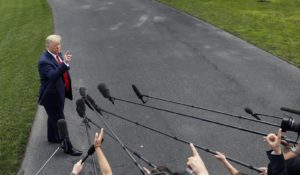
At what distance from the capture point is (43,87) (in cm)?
809

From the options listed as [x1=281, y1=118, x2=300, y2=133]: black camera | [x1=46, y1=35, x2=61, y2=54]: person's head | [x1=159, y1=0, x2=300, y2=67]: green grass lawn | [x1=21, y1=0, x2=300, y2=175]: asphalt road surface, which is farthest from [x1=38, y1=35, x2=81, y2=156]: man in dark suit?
[x1=159, y1=0, x2=300, y2=67]: green grass lawn

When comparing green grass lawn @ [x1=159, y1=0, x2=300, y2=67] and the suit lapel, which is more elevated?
the suit lapel

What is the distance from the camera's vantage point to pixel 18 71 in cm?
1382

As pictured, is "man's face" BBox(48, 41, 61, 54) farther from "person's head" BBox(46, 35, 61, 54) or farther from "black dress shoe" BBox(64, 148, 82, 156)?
"black dress shoe" BBox(64, 148, 82, 156)

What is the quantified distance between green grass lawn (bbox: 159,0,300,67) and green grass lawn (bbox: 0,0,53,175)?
729cm

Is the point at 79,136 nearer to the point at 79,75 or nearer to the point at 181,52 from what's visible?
the point at 79,75

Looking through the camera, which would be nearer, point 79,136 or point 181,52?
point 79,136

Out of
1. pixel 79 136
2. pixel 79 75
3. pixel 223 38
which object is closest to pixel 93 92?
pixel 79 75

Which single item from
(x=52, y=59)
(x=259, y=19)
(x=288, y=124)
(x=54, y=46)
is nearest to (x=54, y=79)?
A: (x=52, y=59)

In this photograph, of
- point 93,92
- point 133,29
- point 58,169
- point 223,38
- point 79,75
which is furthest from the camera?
point 133,29

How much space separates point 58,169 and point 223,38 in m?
9.85

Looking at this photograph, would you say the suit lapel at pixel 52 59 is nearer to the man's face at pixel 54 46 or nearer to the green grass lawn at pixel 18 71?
the man's face at pixel 54 46

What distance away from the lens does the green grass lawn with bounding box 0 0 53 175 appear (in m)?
8.98

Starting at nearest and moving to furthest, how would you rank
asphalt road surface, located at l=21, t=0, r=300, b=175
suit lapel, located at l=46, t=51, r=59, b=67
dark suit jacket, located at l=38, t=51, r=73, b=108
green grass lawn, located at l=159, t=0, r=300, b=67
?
1. dark suit jacket, located at l=38, t=51, r=73, b=108
2. suit lapel, located at l=46, t=51, r=59, b=67
3. asphalt road surface, located at l=21, t=0, r=300, b=175
4. green grass lawn, located at l=159, t=0, r=300, b=67
